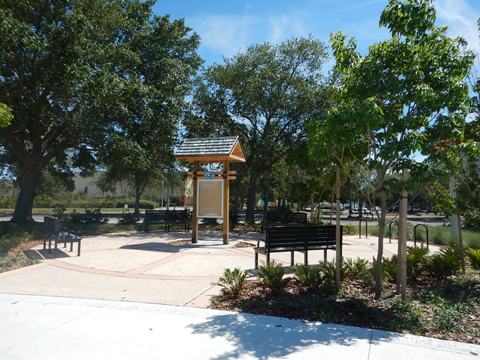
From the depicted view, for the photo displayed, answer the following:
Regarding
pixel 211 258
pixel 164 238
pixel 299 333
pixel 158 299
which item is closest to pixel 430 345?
pixel 299 333

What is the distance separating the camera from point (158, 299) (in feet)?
22.4

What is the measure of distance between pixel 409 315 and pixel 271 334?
2.01 metres

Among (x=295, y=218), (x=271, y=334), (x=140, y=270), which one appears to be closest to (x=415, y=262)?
(x=271, y=334)

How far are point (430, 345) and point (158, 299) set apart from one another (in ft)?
13.2

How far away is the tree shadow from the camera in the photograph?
15.5 feet

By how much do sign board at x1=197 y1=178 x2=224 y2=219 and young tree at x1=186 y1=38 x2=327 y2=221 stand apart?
29.3ft

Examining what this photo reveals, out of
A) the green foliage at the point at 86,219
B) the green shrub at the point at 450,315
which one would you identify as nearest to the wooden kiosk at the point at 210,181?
the green shrub at the point at 450,315

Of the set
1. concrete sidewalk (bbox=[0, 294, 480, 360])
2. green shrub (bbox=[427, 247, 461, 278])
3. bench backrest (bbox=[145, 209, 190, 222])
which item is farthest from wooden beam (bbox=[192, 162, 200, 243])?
concrete sidewalk (bbox=[0, 294, 480, 360])

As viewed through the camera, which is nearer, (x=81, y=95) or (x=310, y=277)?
(x=310, y=277)

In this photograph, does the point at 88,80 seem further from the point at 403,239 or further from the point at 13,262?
the point at 403,239

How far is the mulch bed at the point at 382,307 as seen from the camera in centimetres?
547

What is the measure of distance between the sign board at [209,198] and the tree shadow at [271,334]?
887 cm

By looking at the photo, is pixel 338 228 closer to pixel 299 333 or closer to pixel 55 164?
pixel 299 333

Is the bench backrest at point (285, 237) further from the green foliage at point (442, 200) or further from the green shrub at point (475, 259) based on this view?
the green shrub at point (475, 259)
